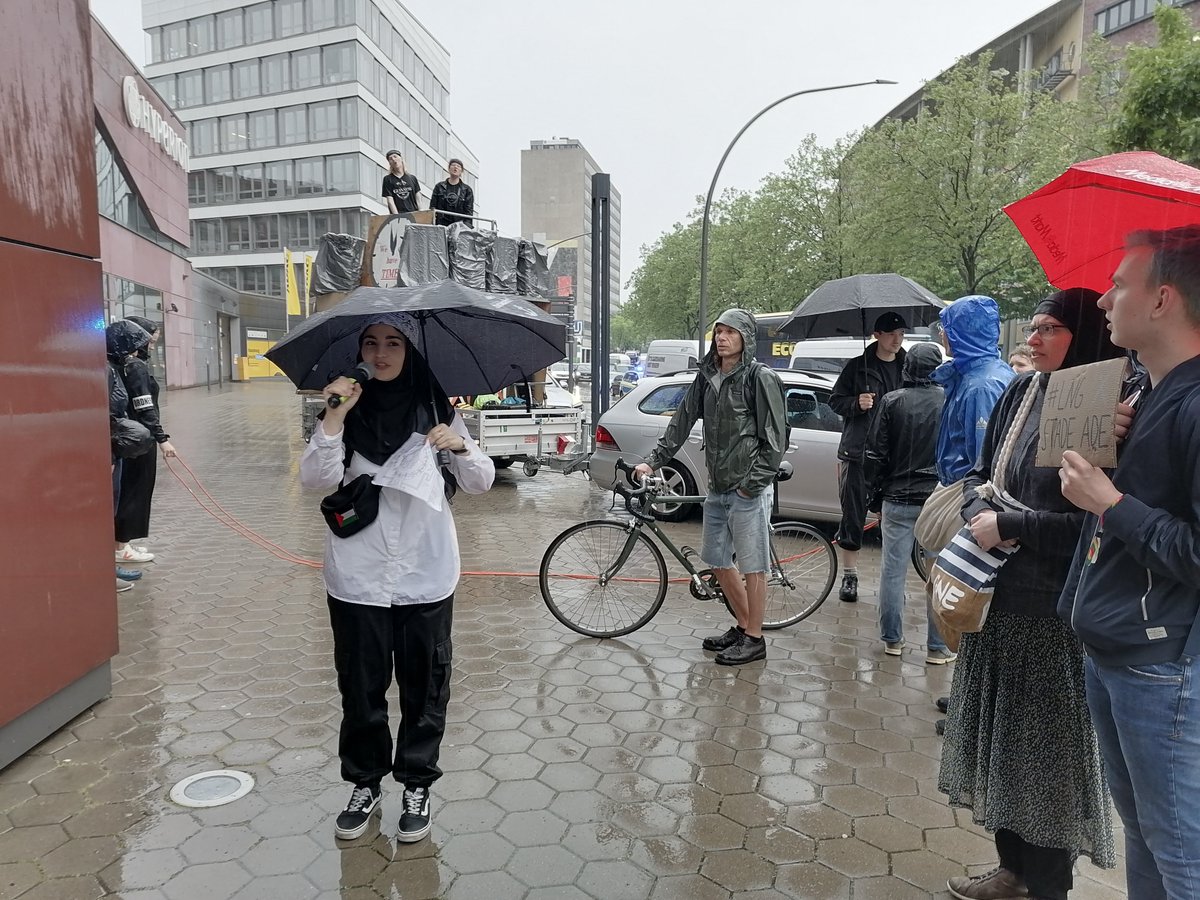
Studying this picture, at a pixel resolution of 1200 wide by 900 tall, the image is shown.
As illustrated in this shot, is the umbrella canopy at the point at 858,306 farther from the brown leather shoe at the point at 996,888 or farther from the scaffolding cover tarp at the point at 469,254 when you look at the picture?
the scaffolding cover tarp at the point at 469,254

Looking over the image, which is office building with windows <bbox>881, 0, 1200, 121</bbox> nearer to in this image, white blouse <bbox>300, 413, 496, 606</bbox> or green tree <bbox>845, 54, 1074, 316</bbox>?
green tree <bbox>845, 54, 1074, 316</bbox>

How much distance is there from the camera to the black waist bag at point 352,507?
2.80 m

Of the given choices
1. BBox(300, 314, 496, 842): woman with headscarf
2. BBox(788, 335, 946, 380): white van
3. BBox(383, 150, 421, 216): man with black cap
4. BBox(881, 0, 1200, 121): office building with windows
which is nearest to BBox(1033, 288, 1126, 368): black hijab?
BBox(300, 314, 496, 842): woman with headscarf

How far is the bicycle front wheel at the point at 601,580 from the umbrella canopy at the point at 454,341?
206 centimetres

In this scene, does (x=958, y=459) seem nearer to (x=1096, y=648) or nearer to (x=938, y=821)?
(x=938, y=821)

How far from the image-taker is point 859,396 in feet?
18.8

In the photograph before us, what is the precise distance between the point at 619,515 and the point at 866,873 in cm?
635

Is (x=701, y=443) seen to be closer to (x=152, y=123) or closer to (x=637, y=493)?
(x=637, y=493)

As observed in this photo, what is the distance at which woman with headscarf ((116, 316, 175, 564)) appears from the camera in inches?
247

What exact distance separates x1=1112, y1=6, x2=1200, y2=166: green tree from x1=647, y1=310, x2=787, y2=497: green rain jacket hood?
41.3 ft

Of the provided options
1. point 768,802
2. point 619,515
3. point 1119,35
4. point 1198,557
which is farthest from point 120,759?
point 1119,35

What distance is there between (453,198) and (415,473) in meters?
11.7

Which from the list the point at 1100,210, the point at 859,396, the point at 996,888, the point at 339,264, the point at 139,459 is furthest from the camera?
the point at 339,264

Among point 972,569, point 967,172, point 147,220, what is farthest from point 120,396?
point 147,220
